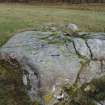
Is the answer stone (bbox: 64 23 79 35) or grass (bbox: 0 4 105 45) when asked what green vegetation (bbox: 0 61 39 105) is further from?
stone (bbox: 64 23 79 35)

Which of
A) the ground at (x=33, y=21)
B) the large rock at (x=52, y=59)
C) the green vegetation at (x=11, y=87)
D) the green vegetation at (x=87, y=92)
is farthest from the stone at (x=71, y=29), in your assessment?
the green vegetation at (x=11, y=87)

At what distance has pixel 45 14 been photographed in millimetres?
9695

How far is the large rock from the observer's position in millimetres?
6199

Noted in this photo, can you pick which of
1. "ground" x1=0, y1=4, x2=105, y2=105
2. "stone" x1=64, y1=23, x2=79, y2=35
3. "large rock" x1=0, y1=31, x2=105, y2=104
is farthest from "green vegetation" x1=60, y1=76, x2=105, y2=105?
"stone" x1=64, y1=23, x2=79, y2=35

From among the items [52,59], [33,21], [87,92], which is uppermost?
[33,21]

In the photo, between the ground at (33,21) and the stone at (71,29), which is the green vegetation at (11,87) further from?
the stone at (71,29)

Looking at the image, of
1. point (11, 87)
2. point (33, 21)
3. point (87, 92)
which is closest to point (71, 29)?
point (33, 21)

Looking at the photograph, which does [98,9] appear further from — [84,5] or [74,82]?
[74,82]

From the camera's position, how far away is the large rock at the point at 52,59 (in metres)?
6.20

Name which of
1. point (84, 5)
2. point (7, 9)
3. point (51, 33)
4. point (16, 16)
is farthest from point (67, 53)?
point (84, 5)

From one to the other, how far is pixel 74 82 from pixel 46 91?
602mm

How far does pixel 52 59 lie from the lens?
634cm

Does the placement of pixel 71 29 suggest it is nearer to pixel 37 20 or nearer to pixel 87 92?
pixel 37 20

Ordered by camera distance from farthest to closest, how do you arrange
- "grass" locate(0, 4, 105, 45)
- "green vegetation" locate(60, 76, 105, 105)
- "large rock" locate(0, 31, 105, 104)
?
"grass" locate(0, 4, 105, 45) → "green vegetation" locate(60, 76, 105, 105) → "large rock" locate(0, 31, 105, 104)
